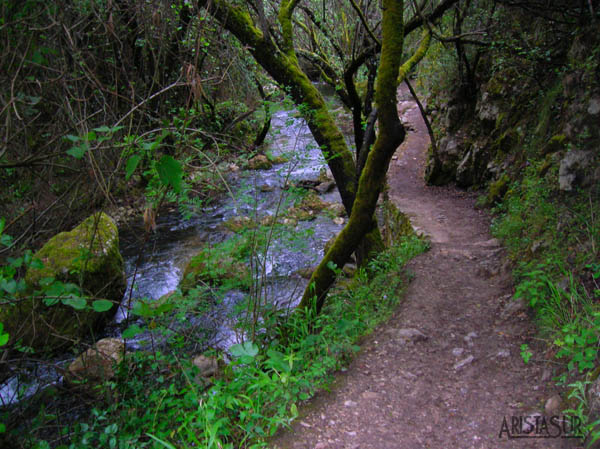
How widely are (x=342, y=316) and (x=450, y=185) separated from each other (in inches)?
238

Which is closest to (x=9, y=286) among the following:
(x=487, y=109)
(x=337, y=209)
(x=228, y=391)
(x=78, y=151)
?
(x=78, y=151)

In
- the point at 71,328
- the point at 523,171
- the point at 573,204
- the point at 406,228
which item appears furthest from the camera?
the point at 406,228

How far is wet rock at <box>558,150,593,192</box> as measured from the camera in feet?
14.2

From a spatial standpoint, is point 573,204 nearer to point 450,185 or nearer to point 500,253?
point 500,253

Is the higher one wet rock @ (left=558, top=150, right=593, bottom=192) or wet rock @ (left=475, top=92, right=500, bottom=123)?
wet rock @ (left=475, top=92, right=500, bottom=123)

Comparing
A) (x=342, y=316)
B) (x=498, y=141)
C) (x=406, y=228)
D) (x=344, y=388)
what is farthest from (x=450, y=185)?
(x=344, y=388)

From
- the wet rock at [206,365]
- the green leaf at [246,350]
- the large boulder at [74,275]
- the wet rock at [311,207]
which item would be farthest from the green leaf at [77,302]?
the wet rock at [311,207]

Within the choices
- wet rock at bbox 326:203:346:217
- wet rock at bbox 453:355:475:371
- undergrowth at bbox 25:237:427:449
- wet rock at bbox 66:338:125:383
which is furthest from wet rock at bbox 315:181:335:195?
wet rock at bbox 453:355:475:371

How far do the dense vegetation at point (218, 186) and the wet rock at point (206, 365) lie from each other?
0.09m

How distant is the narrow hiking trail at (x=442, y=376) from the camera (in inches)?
101

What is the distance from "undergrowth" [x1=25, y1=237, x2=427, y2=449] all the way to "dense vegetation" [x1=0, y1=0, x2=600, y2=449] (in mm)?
23

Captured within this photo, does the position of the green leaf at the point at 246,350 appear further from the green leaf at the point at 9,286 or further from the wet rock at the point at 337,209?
the wet rock at the point at 337,209

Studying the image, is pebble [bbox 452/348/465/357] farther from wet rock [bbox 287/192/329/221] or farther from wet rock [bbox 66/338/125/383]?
wet rock [bbox 287/192/329/221]

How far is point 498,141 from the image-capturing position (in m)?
7.75
